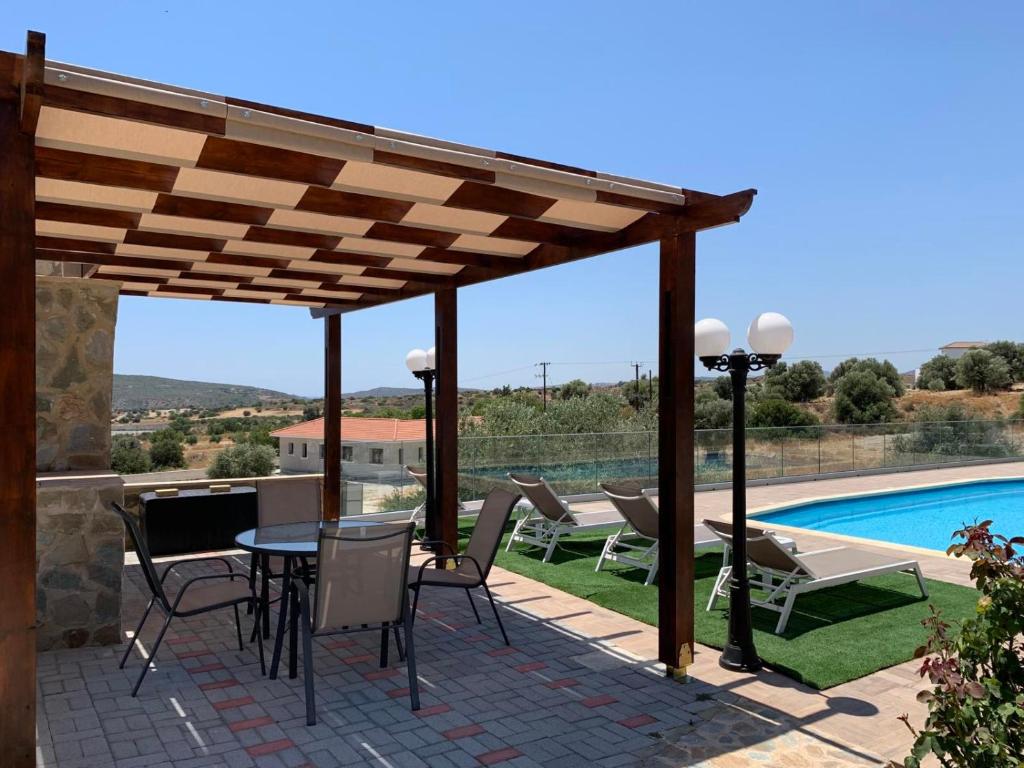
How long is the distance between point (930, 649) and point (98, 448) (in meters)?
5.82

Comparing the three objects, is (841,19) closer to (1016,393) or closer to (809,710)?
(809,710)

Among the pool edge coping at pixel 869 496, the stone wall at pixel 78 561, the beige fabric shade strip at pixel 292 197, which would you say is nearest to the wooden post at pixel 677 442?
the beige fabric shade strip at pixel 292 197

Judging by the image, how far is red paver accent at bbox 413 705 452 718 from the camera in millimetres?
3916

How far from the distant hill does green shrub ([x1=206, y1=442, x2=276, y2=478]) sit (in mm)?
23005

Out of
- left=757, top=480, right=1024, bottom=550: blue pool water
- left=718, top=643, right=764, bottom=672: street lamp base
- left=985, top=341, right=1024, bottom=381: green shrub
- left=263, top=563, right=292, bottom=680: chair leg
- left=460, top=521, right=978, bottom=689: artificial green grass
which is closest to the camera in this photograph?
left=263, top=563, right=292, bottom=680: chair leg

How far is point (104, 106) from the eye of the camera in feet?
9.35

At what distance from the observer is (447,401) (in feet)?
23.6

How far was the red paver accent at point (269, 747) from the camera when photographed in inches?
135

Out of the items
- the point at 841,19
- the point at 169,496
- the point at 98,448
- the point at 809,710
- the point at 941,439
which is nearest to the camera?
the point at 809,710

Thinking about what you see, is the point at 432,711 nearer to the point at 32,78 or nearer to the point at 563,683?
the point at 563,683

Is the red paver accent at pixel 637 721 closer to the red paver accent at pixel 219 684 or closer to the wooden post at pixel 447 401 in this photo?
the red paver accent at pixel 219 684

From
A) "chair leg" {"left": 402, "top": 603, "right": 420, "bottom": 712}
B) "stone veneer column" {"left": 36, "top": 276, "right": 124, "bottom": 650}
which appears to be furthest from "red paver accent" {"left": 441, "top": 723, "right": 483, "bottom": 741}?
"stone veneer column" {"left": 36, "top": 276, "right": 124, "bottom": 650}

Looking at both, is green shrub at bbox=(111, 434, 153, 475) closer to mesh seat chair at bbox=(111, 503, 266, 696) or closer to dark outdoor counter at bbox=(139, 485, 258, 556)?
dark outdoor counter at bbox=(139, 485, 258, 556)

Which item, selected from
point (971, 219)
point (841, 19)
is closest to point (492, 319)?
point (971, 219)
